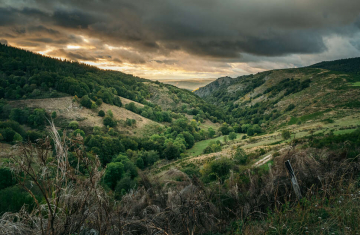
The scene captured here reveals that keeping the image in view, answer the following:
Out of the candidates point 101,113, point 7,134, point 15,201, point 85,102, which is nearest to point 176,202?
point 15,201

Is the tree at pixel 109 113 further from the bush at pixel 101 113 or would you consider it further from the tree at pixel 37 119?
the tree at pixel 37 119

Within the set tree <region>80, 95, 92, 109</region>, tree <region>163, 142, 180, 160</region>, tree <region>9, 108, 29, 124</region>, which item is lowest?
tree <region>163, 142, 180, 160</region>

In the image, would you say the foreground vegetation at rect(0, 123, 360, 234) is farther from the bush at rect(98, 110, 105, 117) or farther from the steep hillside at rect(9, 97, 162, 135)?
the bush at rect(98, 110, 105, 117)

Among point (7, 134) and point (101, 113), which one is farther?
point (101, 113)

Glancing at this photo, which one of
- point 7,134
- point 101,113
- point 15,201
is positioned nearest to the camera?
point 15,201

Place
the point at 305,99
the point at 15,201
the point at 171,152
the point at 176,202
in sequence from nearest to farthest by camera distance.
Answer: the point at 176,202 → the point at 15,201 → the point at 171,152 → the point at 305,99

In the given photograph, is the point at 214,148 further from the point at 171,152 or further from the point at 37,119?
the point at 37,119

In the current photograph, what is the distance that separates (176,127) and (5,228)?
308 ft

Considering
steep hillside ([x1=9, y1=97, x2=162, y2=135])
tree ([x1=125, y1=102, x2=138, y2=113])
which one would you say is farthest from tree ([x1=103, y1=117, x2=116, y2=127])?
tree ([x1=125, y1=102, x2=138, y2=113])

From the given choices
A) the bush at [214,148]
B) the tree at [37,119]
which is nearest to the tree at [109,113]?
the tree at [37,119]

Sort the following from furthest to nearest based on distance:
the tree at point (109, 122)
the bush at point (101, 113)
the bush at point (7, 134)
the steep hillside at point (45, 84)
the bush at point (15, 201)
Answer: the steep hillside at point (45, 84), the bush at point (101, 113), the tree at point (109, 122), the bush at point (7, 134), the bush at point (15, 201)

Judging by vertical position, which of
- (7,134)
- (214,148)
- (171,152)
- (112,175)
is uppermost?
(7,134)

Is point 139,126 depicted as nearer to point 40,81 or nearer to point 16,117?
point 16,117

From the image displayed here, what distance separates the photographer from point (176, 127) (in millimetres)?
97312
